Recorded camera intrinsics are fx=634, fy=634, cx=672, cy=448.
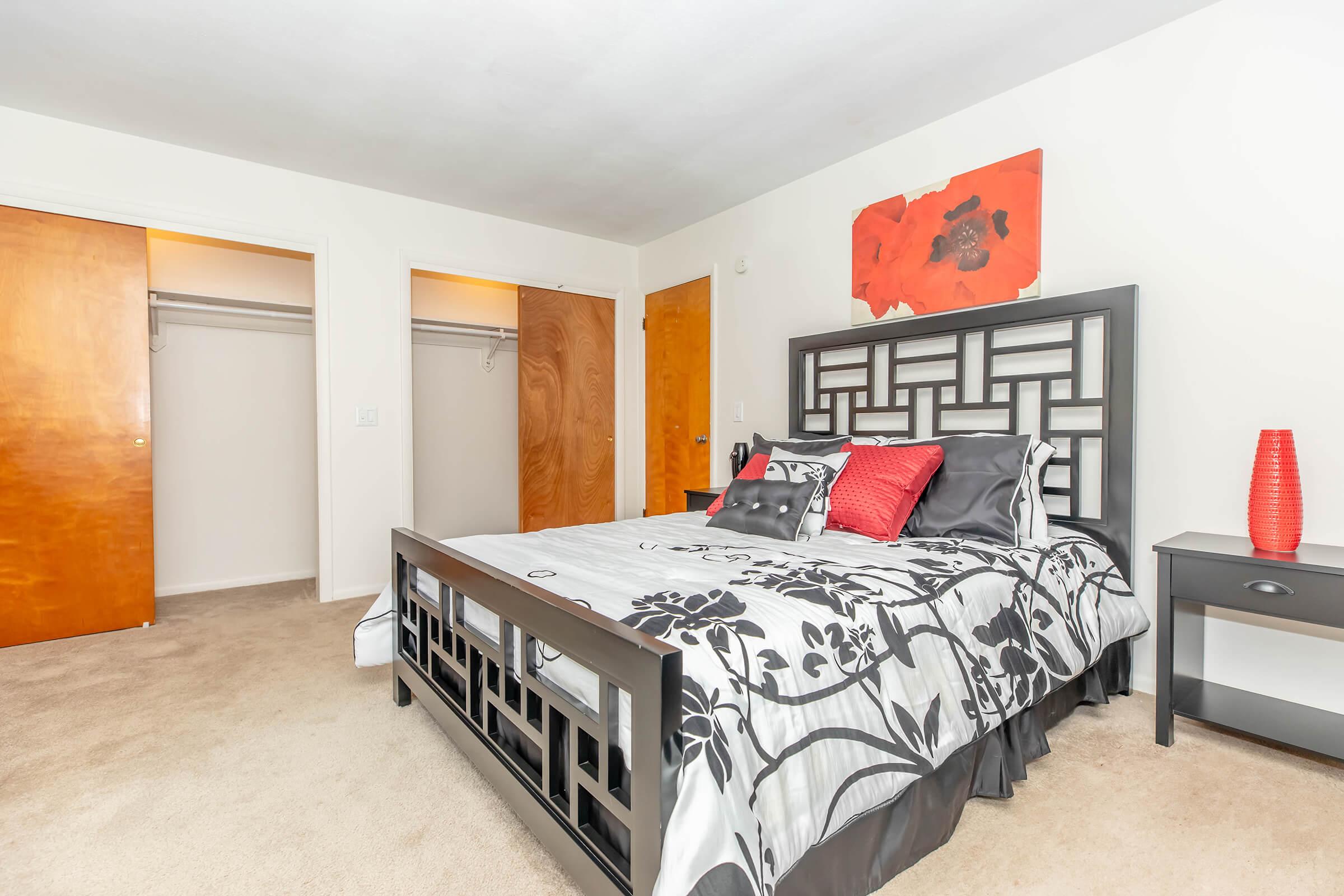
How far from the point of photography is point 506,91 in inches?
108

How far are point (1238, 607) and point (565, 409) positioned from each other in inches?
153

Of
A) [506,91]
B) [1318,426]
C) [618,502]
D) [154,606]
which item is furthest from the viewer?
[618,502]

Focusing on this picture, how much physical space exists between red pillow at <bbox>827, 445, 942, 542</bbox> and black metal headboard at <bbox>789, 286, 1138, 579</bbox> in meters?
0.49

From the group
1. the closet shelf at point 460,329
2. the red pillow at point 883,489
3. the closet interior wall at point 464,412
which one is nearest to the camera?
the red pillow at point 883,489

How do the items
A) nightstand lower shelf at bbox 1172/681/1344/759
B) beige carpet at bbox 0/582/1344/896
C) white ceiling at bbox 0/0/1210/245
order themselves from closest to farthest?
1. beige carpet at bbox 0/582/1344/896
2. nightstand lower shelf at bbox 1172/681/1344/759
3. white ceiling at bbox 0/0/1210/245

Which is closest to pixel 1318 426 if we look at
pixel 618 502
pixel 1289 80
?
pixel 1289 80

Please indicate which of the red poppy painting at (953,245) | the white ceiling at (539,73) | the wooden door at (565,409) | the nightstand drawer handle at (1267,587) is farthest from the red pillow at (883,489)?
the wooden door at (565,409)

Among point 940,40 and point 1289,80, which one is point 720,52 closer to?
point 940,40

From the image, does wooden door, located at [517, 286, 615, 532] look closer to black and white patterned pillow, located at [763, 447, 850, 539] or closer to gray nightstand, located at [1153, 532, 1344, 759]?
black and white patterned pillow, located at [763, 447, 850, 539]

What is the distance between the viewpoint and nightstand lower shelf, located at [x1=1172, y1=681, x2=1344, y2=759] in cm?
184

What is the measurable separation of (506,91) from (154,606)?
313cm

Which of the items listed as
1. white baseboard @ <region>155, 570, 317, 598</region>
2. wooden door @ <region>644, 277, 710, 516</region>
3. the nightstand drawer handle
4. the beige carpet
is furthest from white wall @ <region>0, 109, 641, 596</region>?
the nightstand drawer handle

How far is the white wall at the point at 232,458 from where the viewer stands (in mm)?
3771

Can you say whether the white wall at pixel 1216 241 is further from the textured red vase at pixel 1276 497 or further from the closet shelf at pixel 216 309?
the closet shelf at pixel 216 309
